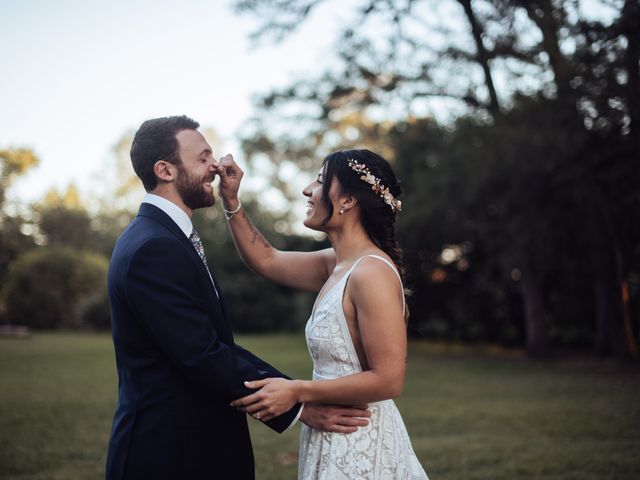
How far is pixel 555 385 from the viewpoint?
11.5 meters

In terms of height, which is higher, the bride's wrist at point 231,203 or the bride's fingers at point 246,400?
the bride's wrist at point 231,203

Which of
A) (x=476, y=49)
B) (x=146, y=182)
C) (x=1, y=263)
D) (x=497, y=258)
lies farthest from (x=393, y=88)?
(x=1, y=263)

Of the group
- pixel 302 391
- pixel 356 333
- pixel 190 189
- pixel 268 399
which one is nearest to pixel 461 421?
pixel 356 333

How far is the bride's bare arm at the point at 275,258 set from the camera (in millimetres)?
3736

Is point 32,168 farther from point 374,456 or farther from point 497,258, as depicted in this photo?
point 374,456

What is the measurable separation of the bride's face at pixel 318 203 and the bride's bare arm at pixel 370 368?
1.72ft

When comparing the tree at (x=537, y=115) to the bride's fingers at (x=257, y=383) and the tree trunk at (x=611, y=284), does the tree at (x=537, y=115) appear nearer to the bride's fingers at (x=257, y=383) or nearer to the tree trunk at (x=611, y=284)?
the tree trunk at (x=611, y=284)

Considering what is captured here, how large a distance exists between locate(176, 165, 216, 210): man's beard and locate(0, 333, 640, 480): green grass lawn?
396 cm

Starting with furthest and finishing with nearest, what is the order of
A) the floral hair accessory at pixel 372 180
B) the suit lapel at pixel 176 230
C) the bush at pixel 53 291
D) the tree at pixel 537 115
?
the bush at pixel 53 291
the tree at pixel 537 115
the floral hair accessory at pixel 372 180
the suit lapel at pixel 176 230

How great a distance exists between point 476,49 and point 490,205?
372 cm

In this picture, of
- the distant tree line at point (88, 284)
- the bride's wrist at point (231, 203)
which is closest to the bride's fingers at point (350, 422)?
the bride's wrist at point (231, 203)

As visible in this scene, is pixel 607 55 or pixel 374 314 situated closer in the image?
pixel 374 314

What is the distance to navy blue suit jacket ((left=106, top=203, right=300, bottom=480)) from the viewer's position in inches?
99.7

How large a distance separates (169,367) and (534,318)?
15535 millimetres
